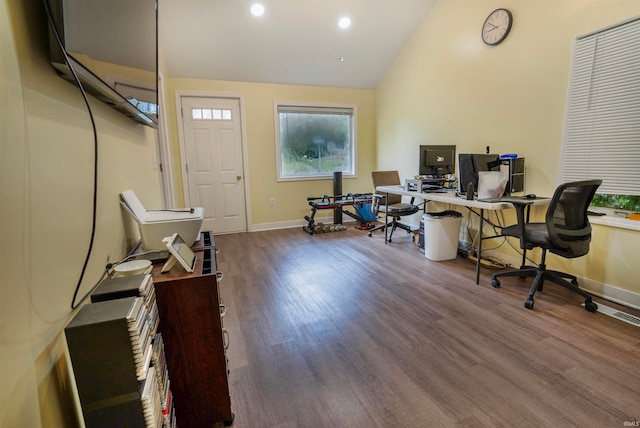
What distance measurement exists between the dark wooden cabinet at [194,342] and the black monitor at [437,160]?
2.94 m

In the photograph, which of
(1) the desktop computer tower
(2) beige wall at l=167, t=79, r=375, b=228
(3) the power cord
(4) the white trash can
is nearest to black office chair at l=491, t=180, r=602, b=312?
(1) the desktop computer tower

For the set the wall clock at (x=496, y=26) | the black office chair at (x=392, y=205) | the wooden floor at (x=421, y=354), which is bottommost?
the wooden floor at (x=421, y=354)

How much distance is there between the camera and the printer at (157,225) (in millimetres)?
1411

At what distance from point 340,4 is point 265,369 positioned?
13.3 feet

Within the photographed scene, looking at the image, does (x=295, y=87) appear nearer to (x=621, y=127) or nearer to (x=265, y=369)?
(x=621, y=127)

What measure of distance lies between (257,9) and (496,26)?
8.78ft

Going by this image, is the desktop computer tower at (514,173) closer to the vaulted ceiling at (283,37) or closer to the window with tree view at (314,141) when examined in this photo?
the vaulted ceiling at (283,37)

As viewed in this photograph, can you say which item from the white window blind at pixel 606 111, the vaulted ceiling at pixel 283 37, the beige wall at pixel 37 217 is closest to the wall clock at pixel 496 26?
the white window blind at pixel 606 111

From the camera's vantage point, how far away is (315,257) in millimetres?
3648

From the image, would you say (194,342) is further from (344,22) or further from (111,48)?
(344,22)

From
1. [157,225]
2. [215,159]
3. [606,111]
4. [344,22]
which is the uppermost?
[344,22]

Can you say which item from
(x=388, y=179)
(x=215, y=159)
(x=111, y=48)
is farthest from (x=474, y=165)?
(x=215, y=159)

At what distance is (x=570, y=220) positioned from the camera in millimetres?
2260

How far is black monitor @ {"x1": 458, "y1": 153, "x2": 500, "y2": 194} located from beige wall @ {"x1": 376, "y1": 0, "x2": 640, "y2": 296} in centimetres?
29
